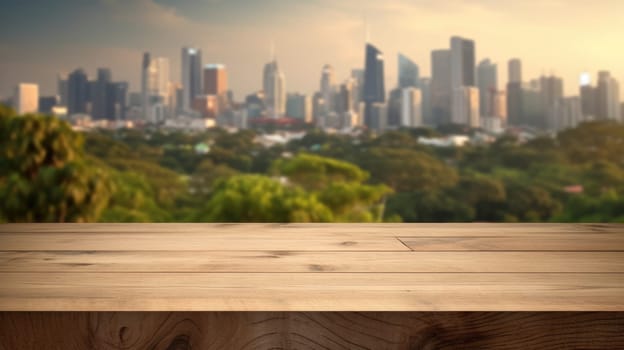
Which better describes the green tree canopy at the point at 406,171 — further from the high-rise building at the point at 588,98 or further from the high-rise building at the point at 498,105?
the high-rise building at the point at 588,98

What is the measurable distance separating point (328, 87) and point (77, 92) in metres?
9.09

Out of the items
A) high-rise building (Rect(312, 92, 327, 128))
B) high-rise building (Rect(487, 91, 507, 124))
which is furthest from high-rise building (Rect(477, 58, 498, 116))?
high-rise building (Rect(312, 92, 327, 128))

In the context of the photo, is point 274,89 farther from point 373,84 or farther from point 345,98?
point 373,84

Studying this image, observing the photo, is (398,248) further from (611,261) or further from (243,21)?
(243,21)

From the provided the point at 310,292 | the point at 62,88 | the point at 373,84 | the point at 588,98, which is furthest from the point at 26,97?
the point at 310,292

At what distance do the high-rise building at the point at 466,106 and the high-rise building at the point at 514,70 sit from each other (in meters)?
2.06

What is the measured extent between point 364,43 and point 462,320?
21940 mm

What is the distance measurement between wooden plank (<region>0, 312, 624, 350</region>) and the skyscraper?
76.4 feet

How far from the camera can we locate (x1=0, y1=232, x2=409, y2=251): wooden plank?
3.01ft

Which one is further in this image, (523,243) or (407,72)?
(407,72)

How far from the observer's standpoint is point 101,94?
21500 mm

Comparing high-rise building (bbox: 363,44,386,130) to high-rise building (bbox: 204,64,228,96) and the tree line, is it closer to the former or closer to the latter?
the tree line

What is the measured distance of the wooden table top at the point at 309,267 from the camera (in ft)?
1.89

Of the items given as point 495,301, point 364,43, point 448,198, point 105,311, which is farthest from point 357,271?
point 364,43
